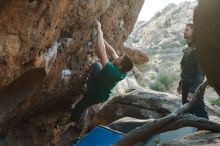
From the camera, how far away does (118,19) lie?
1127cm

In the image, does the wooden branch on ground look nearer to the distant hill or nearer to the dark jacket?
the dark jacket

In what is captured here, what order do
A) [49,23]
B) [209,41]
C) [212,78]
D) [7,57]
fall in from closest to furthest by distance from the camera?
1. [209,41]
2. [212,78]
3. [7,57]
4. [49,23]

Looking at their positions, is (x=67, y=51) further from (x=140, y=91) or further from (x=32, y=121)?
(x=140, y=91)

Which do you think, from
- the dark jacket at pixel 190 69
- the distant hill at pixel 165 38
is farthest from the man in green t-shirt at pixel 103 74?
the distant hill at pixel 165 38

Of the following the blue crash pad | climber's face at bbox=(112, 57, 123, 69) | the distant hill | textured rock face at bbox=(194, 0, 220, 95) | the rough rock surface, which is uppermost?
textured rock face at bbox=(194, 0, 220, 95)

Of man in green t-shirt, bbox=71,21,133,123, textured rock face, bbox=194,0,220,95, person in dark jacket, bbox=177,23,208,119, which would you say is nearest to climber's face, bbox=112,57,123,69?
man in green t-shirt, bbox=71,21,133,123

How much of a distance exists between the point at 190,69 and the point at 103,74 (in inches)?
74.2

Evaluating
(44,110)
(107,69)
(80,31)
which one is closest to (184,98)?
(107,69)

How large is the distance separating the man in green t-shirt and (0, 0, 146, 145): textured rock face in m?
0.50

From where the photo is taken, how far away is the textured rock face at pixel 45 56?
638 centimetres

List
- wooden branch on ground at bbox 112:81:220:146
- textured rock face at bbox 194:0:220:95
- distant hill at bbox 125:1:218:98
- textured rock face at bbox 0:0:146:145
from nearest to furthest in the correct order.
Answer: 1. textured rock face at bbox 194:0:220:95
2. wooden branch on ground at bbox 112:81:220:146
3. textured rock face at bbox 0:0:146:145
4. distant hill at bbox 125:1:218:98

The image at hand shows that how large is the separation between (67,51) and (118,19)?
3095mm

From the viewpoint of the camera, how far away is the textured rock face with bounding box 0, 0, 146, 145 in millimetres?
6379

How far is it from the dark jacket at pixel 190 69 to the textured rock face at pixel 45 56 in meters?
2.25
